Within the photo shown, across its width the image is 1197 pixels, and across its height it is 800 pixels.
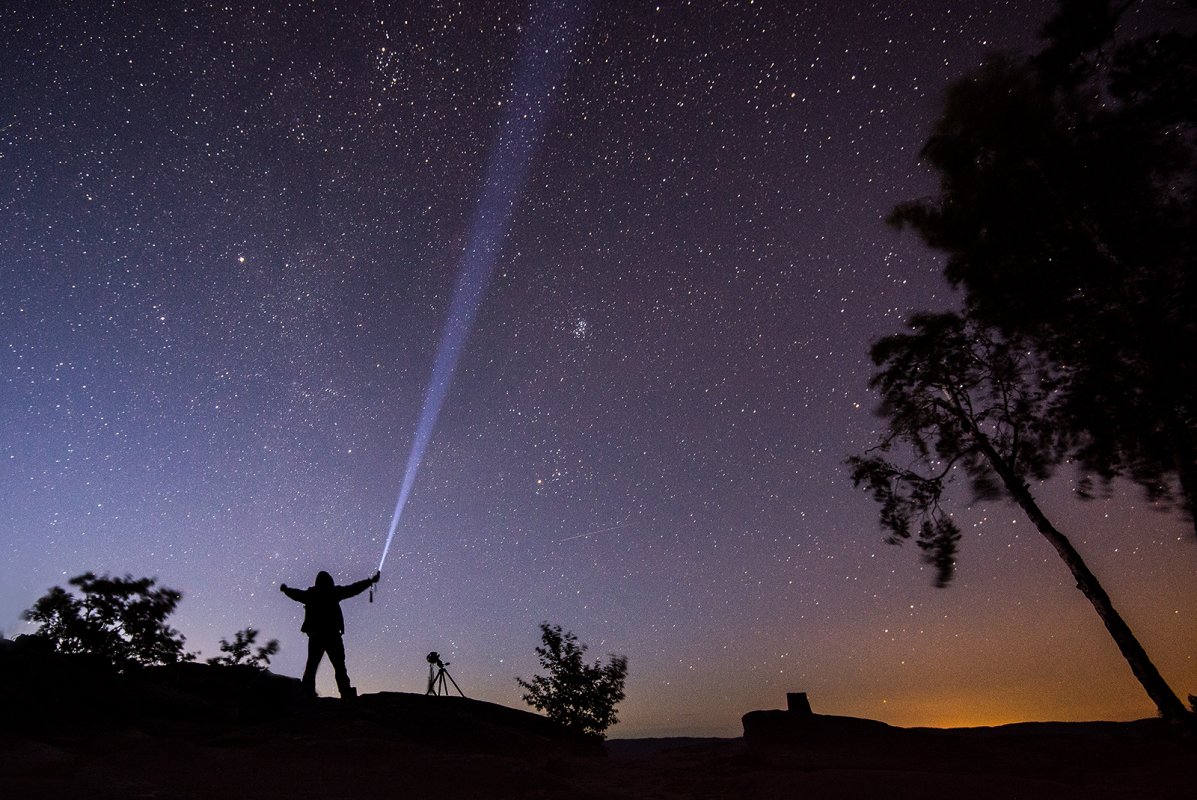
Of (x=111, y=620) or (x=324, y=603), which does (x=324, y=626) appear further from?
(x=111, y=620)

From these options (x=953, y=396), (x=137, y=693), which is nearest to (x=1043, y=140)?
(x=953, y=396)

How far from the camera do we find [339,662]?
38.2 ft

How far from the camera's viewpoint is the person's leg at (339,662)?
11.5 meters

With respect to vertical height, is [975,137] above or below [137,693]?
above

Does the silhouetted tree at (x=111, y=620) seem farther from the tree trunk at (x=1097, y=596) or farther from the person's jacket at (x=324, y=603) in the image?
the tree trunk at (x=1097, y=596)

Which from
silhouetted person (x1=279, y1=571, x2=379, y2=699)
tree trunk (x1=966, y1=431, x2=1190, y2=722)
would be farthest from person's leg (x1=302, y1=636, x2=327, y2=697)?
tree trunk (x1=966, y1=431, x2=1190, y2=722)

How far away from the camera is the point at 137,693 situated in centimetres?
1068

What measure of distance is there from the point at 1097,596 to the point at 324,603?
15024 mm

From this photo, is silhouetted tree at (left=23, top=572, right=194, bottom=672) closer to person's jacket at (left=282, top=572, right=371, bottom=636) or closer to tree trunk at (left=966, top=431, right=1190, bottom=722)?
person's jacket at (left=282, top=572, right=371, bottom=636)

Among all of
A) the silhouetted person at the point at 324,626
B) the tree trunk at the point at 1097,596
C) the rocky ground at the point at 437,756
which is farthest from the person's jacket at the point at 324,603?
the tree trunk at the point at 1097,596

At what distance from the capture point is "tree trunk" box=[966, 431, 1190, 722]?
10.9m

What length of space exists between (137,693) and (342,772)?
6.69m

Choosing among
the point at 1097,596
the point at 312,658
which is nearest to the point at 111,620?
the point at 312,658

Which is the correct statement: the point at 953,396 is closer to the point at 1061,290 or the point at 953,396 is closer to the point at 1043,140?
the point at 1061,290
